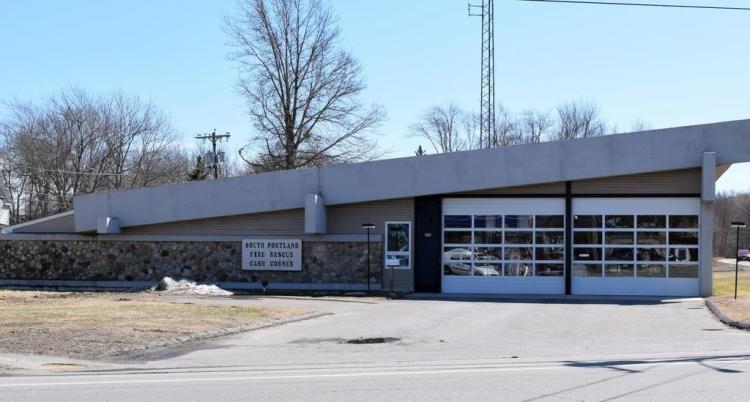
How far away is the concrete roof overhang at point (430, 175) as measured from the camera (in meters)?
27.9

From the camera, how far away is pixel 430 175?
2934 cm

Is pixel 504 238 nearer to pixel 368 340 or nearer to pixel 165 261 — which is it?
pixel 165 261

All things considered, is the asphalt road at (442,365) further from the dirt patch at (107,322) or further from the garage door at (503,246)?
the garage door at (503,246)

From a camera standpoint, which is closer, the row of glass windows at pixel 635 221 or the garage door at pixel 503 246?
the row of glass windows at pixel 635 221

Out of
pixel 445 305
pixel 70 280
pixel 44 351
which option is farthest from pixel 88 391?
pixel 70 280

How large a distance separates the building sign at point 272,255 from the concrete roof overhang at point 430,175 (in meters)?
1.33

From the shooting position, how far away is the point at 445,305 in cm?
2477

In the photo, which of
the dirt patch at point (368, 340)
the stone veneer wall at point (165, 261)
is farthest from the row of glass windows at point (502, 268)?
the dirt patch at point (368, 340)

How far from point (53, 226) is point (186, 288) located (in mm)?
6943

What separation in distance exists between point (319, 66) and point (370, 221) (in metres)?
22.2

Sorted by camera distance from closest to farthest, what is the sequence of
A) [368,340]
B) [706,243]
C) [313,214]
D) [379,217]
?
[368,340] → [706,243] → [313,214] → [379,217]

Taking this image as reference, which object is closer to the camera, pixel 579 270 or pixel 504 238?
pixel 579 270

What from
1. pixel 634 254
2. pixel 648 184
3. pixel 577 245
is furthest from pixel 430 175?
pixel 634 254

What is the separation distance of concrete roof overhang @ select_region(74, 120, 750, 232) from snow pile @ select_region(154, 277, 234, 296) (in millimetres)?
2694
